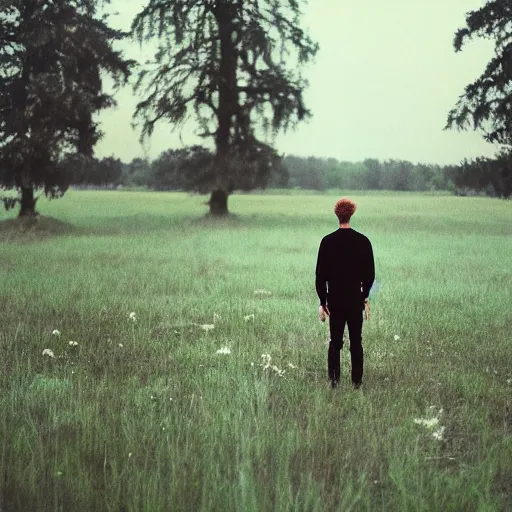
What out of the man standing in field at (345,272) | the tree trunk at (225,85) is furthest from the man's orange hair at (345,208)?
the tree trunk at (225,85)

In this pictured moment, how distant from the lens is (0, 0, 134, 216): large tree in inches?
957

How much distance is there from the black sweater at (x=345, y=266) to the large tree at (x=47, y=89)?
68.6ft

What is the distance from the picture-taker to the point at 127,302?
1002 centimetres

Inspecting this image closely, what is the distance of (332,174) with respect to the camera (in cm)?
10650

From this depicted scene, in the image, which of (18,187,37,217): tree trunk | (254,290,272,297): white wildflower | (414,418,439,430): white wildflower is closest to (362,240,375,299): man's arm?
(414,418,439,430): white wildflower

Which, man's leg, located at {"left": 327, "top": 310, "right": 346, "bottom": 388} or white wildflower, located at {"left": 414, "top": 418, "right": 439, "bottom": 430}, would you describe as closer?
white wildflower, located at {"left": 414, "top": 418, "right": 439, "bottom": 430}

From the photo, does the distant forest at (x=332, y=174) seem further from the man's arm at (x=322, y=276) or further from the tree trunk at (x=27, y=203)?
the man's arm at (x=322, y=276)

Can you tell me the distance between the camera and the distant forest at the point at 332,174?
2697 cm

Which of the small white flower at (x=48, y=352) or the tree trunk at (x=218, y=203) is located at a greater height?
the tree trunk at (x=218, y=203)

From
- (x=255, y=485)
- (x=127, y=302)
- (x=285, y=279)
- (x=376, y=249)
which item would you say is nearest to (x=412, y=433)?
(x=255, y=485)

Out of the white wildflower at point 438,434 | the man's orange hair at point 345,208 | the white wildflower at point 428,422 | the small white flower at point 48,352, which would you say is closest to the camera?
the white wildflower at point 438,434

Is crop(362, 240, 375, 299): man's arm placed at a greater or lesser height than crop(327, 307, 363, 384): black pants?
greater

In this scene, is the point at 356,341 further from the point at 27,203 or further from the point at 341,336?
the point at 27,203

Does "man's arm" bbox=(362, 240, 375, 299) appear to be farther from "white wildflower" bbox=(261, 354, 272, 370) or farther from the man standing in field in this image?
"white wildflower" bbox=(261, 354, 272, 370)
